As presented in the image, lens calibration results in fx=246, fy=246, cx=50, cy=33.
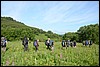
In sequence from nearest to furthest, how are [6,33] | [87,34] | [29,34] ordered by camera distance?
[6,33]
[29,34]
[87,34]

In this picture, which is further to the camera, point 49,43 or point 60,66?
point 49,43

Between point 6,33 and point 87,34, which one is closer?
point 6,33

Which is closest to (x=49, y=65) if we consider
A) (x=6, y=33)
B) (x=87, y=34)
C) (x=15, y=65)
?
(x=15, y=65)

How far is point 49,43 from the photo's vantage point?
69.7 feet

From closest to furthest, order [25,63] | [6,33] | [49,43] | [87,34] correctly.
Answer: [25,63]
[49,43]
[6,33]
[87,34]

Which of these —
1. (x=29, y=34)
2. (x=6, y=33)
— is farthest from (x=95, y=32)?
(x=6, y=33)

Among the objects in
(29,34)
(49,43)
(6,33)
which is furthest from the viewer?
(29,34)

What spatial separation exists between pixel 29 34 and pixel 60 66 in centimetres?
8613

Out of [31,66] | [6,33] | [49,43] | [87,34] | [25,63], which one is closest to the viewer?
[31,66]

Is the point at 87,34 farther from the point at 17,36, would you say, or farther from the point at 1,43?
the point at 1,43

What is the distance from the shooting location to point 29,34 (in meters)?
97.1

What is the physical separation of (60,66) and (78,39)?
98768 mm

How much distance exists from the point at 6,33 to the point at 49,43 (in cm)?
6492

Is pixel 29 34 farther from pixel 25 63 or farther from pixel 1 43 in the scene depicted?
pixel 25 63
